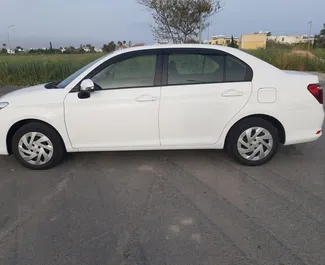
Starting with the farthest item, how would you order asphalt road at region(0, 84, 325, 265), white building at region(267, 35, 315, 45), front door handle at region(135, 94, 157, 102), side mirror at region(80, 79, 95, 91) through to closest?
white building at region(267, 35, 315, 45) < front door handle at region(135, 94, 157, 102) < side mirror at region(80, 79, 95, 91) < asphalt road at region(0, 84, 325, 265)

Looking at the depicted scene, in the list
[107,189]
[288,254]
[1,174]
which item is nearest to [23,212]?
[107,189]

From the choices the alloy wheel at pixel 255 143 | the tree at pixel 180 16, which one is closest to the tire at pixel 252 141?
the alloy wheel at pixel 255 143

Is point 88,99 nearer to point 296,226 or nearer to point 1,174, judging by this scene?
point 1,174

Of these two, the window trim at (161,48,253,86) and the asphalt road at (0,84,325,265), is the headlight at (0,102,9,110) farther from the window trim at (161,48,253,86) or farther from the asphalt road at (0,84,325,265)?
the window trim at (161,48,253,86)

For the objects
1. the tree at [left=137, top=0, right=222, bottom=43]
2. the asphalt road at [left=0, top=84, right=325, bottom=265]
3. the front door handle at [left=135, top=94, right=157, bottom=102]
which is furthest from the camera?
the tree at [left=137, top=0, right=222, bottom=43]

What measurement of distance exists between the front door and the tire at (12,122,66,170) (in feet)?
0.83

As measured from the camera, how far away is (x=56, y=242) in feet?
8.02

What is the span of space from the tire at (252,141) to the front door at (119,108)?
107cm

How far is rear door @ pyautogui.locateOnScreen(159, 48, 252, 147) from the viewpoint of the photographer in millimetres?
3652

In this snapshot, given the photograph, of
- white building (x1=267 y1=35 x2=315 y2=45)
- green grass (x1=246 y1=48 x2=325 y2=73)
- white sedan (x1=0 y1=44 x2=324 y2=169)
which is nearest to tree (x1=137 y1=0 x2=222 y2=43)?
green grass (x1=246 y1=48 x2=325 y2=73)

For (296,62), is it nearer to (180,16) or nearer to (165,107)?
(180,16)

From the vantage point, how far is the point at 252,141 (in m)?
3.84

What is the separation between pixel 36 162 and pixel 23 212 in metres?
1.07

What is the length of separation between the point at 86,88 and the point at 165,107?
1.03 metres
